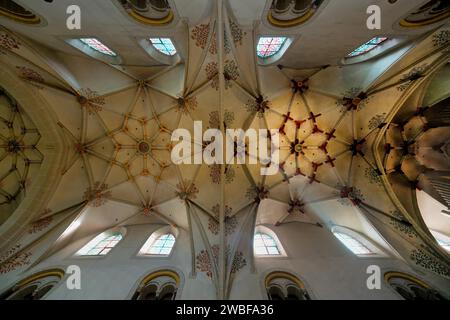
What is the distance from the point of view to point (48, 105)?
24.7 feet

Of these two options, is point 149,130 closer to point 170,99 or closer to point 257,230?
point 170,99

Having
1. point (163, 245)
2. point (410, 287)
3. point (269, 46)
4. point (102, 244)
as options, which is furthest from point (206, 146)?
point (410, 287)

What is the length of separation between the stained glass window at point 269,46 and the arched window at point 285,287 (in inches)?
343

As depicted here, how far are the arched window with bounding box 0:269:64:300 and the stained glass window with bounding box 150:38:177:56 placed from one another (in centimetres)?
962

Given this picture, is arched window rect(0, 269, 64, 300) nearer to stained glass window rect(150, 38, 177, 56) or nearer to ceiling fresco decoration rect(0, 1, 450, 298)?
ceiling fresco decoration rect(0, 1, 450, 298)

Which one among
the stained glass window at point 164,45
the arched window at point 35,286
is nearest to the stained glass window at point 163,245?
the arched window at point 35,286

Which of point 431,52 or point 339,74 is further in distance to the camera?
point 339,74

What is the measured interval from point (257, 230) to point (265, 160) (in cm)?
378

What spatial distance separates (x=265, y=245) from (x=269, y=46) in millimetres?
8730

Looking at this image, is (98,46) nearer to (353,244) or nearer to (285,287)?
(285,287)

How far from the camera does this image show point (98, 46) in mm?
7195

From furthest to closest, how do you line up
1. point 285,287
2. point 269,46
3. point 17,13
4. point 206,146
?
point 206,146 → point 269,46 → point 285,287 → point 17,13

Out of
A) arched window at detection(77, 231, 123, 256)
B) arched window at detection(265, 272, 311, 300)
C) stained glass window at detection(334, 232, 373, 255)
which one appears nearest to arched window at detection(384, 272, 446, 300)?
stained glass window at detection(334, 232, 373, 255)
